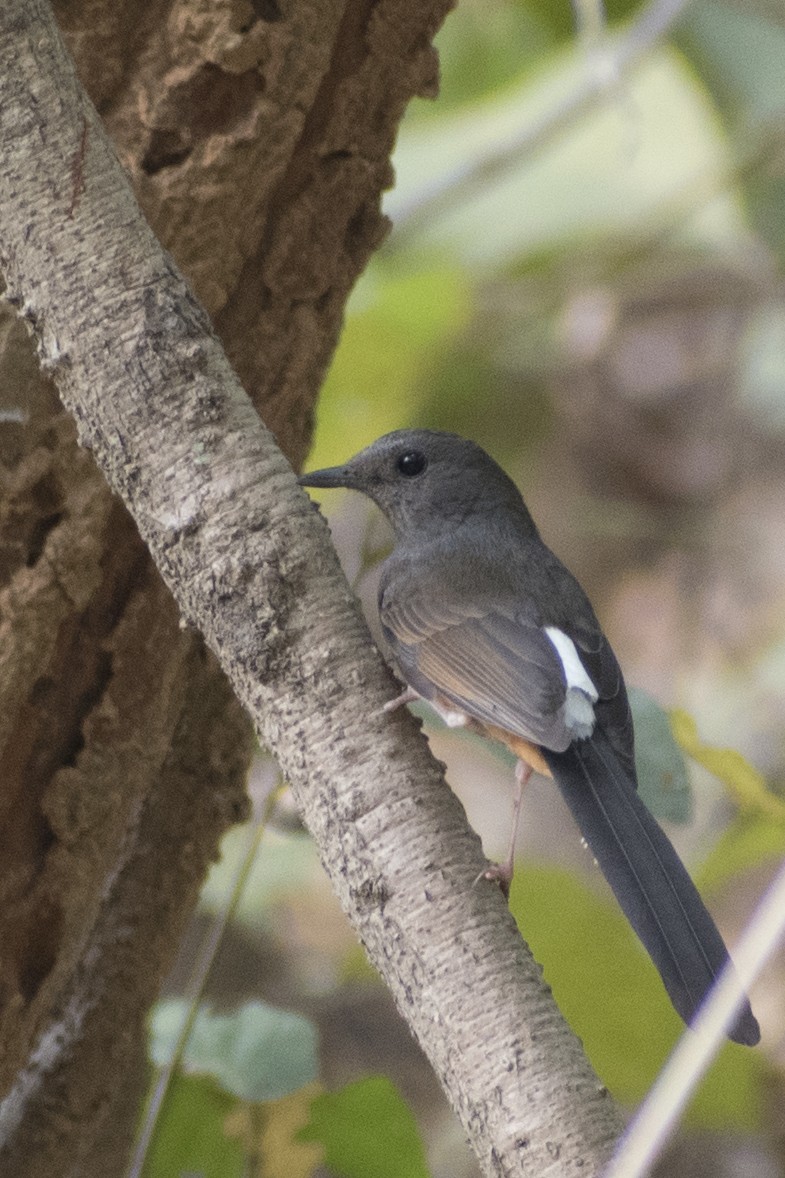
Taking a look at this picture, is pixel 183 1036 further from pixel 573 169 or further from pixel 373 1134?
pixel 573 169

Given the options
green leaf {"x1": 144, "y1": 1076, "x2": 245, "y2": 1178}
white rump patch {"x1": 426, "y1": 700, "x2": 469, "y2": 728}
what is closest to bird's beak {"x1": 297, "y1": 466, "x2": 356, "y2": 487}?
white rump patch {"x1": 426, "y1": 700, "x2": 469, "y2": 728}

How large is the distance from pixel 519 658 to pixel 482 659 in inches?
2.3

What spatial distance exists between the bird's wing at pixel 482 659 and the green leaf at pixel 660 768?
19 centimetres

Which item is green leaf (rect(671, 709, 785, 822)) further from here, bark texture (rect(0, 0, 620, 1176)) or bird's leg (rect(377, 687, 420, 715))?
bark texture (rect(0, 0, 620, 1176))

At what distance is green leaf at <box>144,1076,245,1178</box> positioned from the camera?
2.26 meters

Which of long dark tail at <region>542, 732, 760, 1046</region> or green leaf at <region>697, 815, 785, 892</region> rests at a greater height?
long dark tail at <region>542, 732, 760, 1046</region>

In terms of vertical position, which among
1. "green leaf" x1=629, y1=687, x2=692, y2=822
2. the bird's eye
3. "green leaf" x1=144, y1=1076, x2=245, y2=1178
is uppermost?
the bird's eye

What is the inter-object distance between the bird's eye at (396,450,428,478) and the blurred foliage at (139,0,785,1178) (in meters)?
0.18

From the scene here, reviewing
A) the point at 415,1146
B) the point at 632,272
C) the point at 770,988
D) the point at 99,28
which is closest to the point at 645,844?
the point at 415,1146

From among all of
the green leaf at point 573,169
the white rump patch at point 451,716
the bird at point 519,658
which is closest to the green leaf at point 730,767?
the bird at point 519,658

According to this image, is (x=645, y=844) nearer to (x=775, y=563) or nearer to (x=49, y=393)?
(x=49, y=393)

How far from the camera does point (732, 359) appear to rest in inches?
215

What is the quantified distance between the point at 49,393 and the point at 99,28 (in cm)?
54

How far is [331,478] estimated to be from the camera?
7.77 feet
